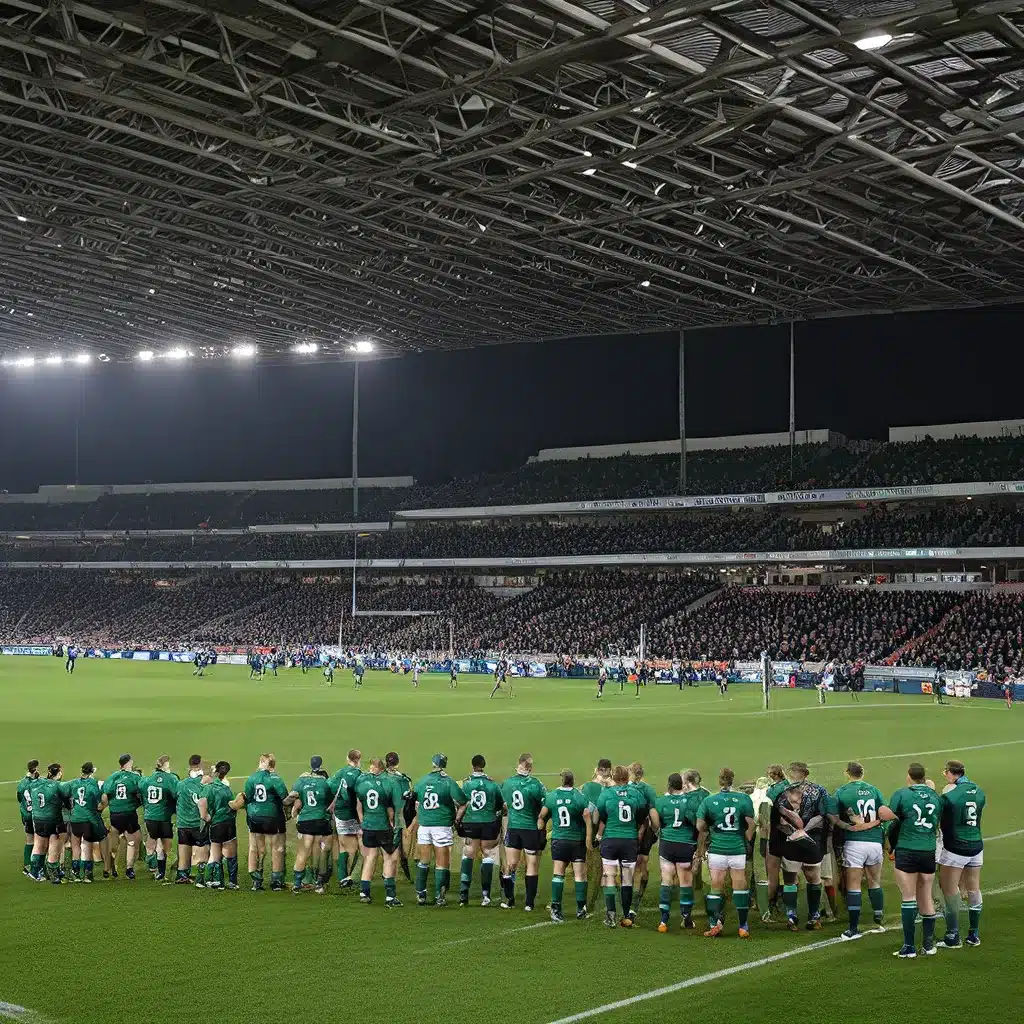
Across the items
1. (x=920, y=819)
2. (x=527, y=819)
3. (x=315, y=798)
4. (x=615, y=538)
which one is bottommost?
(x=527, y=819)

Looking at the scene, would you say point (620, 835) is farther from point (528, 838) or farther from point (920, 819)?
point (920, 819)

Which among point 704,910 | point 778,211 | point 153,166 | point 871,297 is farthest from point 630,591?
point 704,910

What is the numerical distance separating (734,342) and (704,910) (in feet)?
194

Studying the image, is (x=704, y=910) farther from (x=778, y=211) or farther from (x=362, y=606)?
(x=362, y=606)

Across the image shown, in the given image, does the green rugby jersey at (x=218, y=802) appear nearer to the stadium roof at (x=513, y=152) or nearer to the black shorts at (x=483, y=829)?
the black shorts at (x=483, y=829)

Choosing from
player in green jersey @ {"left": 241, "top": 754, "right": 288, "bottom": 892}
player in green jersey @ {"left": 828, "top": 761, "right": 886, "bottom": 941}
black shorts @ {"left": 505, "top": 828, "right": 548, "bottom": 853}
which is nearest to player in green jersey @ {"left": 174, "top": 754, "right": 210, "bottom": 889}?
player in green jersey @ {"left": 241, "top": 754, "right": 288, "bottom": 892}

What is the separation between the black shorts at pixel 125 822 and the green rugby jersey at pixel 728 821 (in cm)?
691

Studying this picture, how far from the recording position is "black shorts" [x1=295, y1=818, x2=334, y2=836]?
1345cm

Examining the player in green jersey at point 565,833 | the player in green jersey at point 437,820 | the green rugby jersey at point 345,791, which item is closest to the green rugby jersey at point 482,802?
the player in green jersey at point 437,820

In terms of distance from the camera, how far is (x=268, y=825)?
1360cm

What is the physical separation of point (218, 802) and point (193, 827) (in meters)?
0.56

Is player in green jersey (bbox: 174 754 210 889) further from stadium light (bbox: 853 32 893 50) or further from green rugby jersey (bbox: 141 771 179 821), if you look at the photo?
stadium light (bbox: 853 32 893 50)

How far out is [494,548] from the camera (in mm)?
75312

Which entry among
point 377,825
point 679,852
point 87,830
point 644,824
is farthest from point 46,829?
point 679,852
